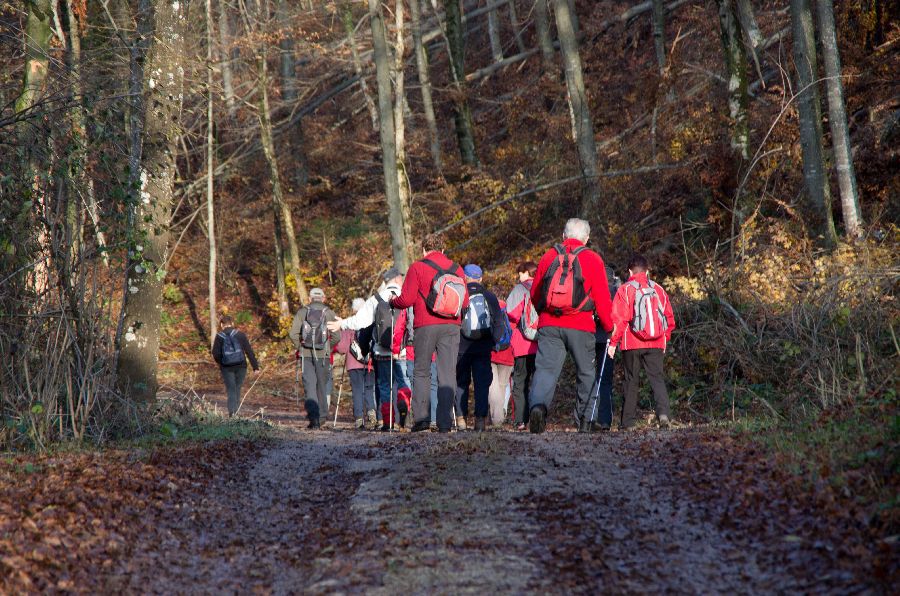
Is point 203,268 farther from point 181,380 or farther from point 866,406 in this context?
point 866,406

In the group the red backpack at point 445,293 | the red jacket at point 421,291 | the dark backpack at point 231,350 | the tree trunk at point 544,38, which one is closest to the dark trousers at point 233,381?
the dark backpack at point 231,350

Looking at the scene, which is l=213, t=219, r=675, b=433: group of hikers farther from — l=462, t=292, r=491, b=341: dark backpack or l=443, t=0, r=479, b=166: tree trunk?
l=443, t=0, r=479, b=166: tree trunk

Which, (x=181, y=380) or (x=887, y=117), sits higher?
(x=887, y=117)

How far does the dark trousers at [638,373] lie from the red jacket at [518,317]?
140 cm

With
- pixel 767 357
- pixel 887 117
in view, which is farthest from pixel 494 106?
pixel 767 357

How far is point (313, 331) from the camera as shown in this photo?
15188 millimetres

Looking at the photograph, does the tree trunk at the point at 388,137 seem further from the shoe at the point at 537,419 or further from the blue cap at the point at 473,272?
the shoe at the point at 537,419

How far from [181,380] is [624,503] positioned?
21.5 m

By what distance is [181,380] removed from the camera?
2678 centimetres

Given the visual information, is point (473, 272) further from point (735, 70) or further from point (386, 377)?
point (735, 70)

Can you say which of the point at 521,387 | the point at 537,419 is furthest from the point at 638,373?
the point at 521,387

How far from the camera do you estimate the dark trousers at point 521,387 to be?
1342cm

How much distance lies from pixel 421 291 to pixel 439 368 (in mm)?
879

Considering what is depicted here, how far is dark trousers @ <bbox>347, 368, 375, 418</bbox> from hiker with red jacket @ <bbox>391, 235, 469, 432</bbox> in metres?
3.77
